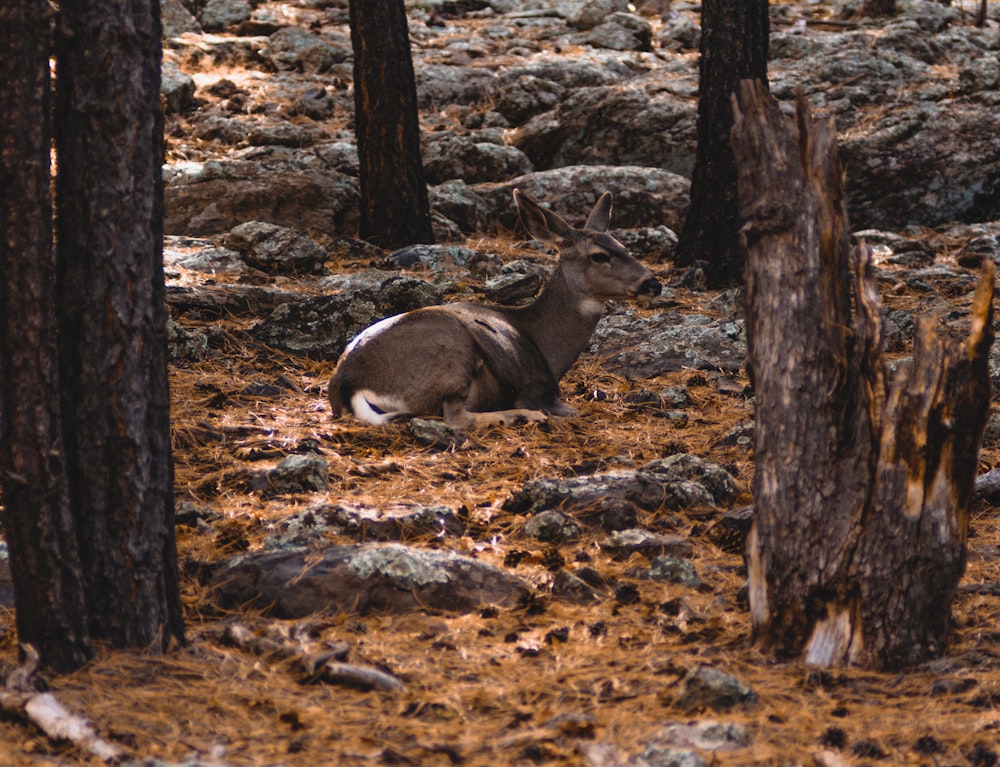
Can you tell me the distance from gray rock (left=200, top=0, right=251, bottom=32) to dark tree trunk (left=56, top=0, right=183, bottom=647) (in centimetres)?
1421

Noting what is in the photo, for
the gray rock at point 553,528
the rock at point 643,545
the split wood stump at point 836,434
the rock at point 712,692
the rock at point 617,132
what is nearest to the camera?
the rock at point 712,692

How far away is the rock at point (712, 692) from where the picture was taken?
3.51 meters

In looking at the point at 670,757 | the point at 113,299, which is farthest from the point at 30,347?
the point at 670,757

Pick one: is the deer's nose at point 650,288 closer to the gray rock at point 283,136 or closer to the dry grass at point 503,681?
the dry grass at point 503,681

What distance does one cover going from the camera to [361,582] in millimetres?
4398

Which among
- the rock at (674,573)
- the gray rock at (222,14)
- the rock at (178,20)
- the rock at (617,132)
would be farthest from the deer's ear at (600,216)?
the gray rock at (222,14)

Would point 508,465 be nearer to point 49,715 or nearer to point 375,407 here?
point 375,407

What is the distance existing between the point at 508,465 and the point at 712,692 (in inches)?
112

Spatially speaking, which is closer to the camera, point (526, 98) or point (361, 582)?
point (361, 582)

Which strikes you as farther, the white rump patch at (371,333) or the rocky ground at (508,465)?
the white rump patch at (371,333)

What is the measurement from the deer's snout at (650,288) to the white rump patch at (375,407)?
6.76 feet

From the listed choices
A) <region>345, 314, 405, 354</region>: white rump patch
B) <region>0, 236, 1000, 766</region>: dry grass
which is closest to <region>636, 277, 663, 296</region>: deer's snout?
<region>345, 314, 405, 354</region>: white rump patch

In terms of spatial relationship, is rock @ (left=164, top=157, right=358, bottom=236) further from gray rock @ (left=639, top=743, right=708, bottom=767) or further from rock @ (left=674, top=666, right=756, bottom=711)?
gray rock @ (left=639, top=743, right=708, bottom=767)

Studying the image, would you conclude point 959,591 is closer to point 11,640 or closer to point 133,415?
point 133,415
